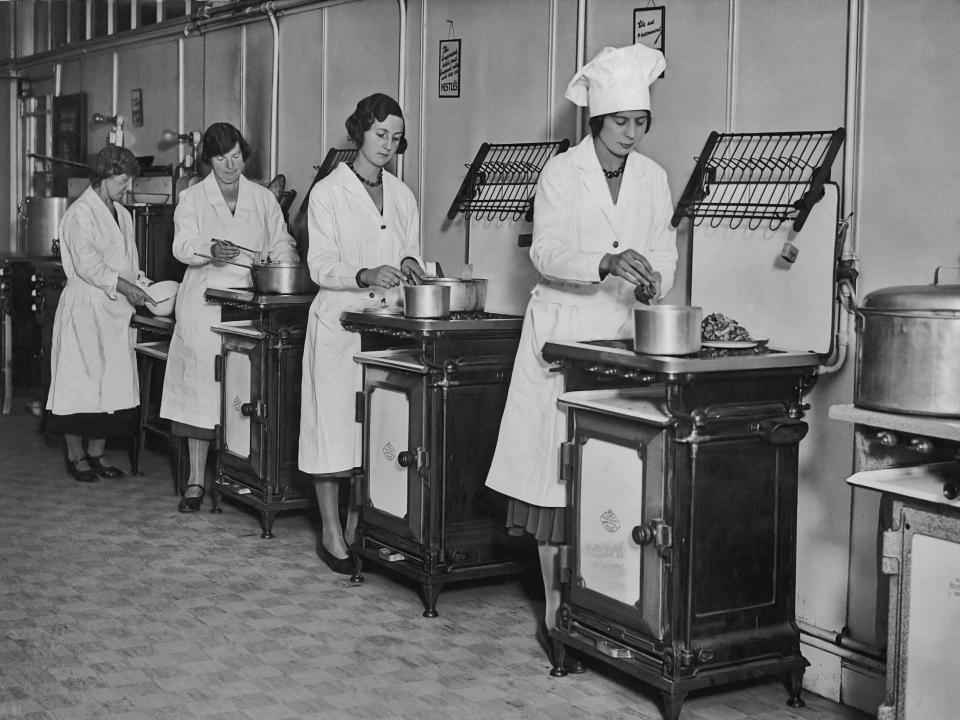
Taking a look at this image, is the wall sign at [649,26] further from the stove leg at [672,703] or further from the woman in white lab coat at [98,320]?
the woman in white lab coat at [98,320]

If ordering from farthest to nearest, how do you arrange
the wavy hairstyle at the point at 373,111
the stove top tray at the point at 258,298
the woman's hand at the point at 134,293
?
1. the woman's hand at the point at 134,293
2. the stove top tray at the point at 258,298
3. the wavy hairstyle at the point at 373,111

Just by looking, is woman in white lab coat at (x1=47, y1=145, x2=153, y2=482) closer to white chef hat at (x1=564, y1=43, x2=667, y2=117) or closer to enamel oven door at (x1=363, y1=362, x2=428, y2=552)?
enamel oven door at (x1=363, y1=362, x2=428, y2=552)

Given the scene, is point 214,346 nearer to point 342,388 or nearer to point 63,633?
point 342,388

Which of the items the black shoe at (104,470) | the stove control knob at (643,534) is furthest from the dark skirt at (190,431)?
the stove control knob at (643,534)

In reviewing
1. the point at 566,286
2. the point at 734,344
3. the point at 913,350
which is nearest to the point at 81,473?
the point at 566,286

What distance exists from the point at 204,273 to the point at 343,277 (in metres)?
1.31

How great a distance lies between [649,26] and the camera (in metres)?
3.91

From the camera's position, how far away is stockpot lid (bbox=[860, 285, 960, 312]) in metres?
2.30

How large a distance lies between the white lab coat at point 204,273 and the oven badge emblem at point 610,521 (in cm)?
256

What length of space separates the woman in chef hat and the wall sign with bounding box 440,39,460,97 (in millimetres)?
1491

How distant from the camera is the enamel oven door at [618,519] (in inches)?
119

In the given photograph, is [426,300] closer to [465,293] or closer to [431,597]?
[465,293]

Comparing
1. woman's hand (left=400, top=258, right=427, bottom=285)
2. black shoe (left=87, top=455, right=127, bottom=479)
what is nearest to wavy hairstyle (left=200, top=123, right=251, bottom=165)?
woman's hand (left=400, top=258, right=427, bottom=285)

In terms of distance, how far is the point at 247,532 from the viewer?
16.4ft
